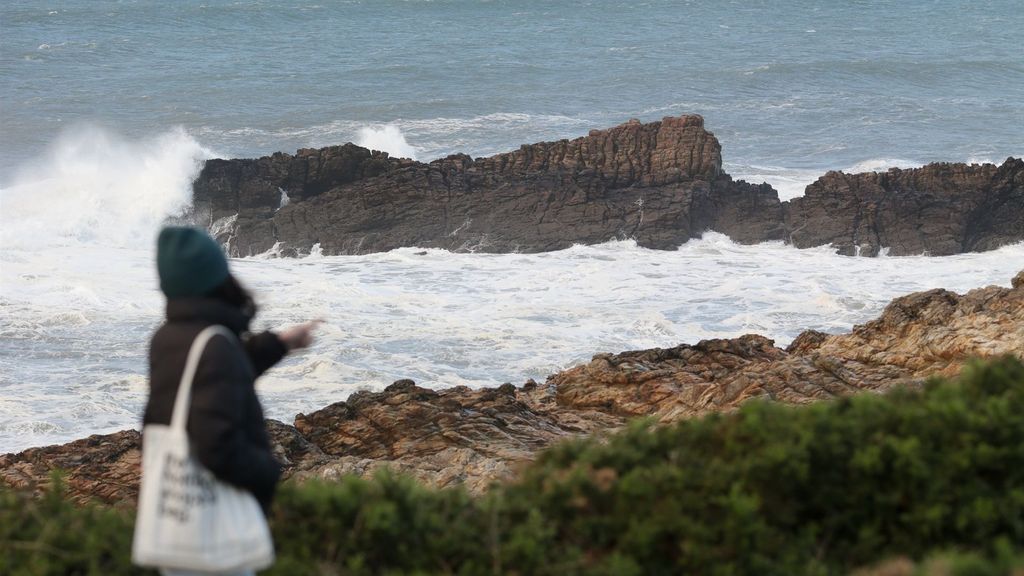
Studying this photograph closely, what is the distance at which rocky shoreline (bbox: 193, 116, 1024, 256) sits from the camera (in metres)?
27.0

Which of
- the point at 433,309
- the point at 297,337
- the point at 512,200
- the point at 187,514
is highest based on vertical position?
the point at 512,200

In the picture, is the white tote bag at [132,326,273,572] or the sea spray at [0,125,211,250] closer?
the white tote bag at [132,326,273,572]

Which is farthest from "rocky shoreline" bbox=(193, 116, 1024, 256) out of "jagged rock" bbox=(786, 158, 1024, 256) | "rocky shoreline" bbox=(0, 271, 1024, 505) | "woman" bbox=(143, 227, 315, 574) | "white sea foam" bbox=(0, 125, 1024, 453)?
"woman" bbox=(143, 227, 315, 574)

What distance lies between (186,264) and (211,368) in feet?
1.26

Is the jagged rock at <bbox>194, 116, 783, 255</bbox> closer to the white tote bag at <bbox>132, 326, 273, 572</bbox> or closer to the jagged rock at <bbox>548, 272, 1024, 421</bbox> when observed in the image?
the jagged rock at <bbox>548, 272, 1024, 421</bbox>

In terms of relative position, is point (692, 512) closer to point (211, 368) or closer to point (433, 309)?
point (211, 368)

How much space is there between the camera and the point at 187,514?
3.95 meters

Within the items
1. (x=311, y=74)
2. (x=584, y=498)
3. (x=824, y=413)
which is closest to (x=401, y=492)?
(x=584, y=498)

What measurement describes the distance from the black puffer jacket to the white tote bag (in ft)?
0.12

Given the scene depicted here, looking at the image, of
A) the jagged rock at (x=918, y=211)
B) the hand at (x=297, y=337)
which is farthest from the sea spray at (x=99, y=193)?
the hand at (x=297, y=337)

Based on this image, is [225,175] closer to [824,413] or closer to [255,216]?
[255,216]

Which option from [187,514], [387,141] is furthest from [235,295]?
[387,141]

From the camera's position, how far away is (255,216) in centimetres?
2791

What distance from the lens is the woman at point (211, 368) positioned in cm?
397
